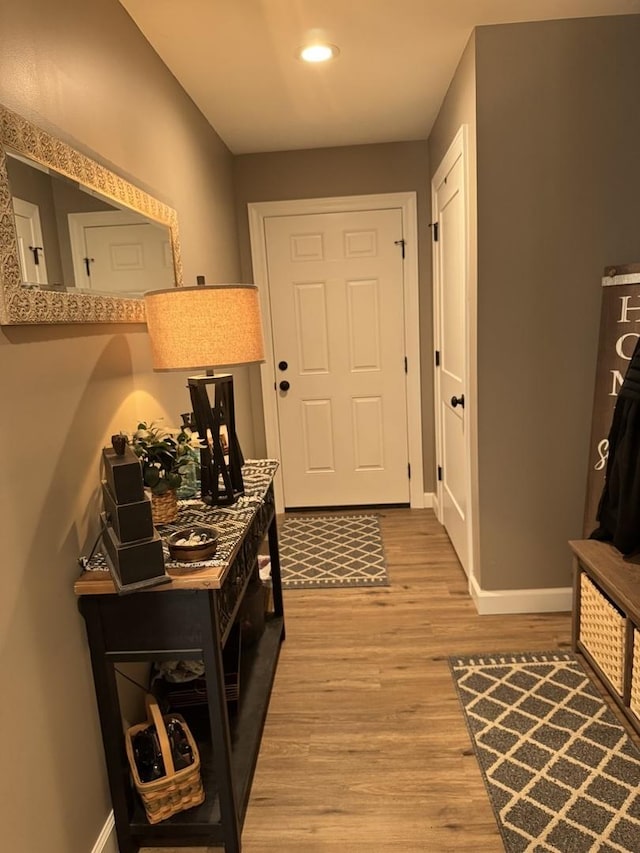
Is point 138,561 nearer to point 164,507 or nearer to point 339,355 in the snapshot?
point 164,507

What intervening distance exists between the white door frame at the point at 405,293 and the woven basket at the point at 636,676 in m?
2.36

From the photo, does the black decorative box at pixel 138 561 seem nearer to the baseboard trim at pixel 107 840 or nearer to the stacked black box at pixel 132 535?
the stacked black box at pixel 132 535

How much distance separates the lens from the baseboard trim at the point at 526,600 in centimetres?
266

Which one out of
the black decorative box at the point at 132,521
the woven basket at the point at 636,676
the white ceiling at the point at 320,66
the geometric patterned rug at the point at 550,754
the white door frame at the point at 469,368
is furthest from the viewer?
the white door frame at the point at 469,368

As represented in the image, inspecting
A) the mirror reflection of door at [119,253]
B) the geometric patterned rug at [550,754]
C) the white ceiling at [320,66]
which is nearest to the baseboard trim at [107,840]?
the geometric patterned rug at [550,754]

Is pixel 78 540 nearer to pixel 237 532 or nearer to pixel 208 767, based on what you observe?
pixel 237 532

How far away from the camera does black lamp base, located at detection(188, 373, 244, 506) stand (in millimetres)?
1825

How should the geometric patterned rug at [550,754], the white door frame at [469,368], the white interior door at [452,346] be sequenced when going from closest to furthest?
the geometric patterned rug at [550,754]
the white door frame at [469,368]
the white interior door at [452,346]

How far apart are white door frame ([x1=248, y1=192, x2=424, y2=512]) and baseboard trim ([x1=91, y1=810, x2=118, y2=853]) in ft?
8.85

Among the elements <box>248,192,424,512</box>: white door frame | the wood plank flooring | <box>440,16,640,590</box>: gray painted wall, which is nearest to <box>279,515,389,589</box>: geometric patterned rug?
the wood plank flooring

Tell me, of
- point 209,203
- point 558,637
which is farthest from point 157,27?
point 558,637

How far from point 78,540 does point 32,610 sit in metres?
0.25

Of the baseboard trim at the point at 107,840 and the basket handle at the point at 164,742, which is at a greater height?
the basket handle at the point at 164,742

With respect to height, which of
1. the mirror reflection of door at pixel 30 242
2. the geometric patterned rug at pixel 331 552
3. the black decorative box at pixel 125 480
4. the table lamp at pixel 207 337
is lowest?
the geometric patterned rug at pixel 331 552
